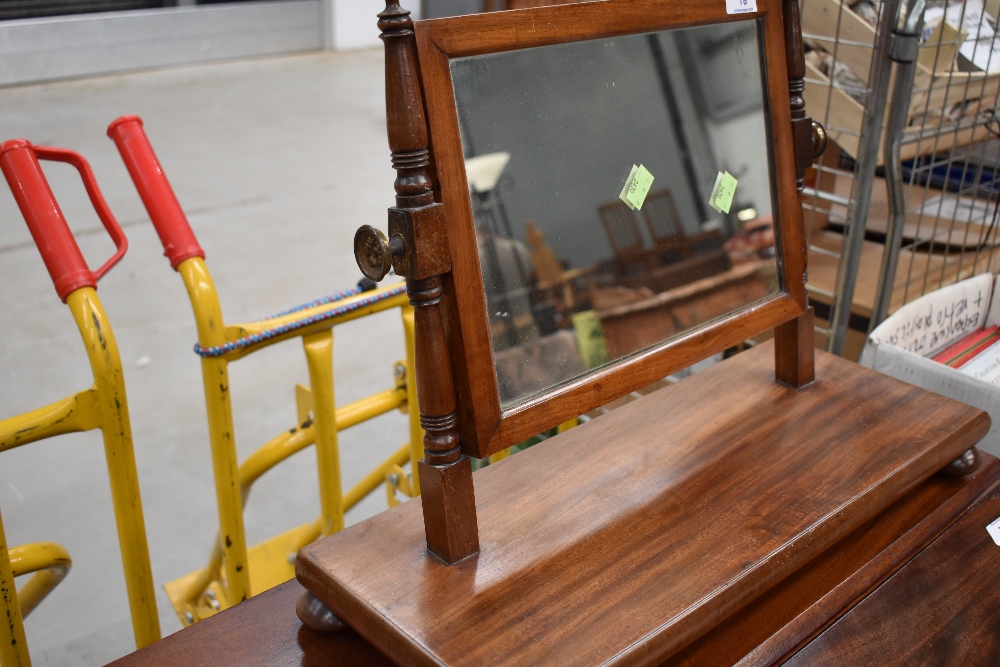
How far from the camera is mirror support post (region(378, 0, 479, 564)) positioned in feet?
2.27

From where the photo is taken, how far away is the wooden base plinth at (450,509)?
794 millimetres

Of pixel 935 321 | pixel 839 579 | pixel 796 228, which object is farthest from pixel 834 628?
pixel 935 321

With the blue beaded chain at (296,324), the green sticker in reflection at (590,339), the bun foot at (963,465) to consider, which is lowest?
the bun foot at (963,465)

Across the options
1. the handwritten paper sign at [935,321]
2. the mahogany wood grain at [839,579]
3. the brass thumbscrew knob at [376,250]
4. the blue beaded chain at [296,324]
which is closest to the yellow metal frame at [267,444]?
the blue beaded chain at [296,324]

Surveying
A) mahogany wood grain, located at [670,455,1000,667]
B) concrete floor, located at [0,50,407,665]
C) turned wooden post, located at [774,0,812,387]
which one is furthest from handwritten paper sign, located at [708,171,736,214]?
concrete floor, located at [0,50,407,665]

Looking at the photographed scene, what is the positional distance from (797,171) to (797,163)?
0.4 inches

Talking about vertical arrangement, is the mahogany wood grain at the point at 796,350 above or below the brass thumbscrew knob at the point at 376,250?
below

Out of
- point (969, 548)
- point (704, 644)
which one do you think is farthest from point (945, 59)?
point (704, 644)

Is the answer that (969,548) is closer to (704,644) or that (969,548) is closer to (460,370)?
(704,644)

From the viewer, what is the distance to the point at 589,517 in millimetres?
880

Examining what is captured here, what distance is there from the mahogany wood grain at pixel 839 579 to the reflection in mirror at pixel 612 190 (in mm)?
265

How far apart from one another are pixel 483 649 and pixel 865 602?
40 centimetres

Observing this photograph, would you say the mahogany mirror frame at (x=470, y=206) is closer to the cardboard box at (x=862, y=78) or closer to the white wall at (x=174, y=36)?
the cardboard box at (x=862, y=78)

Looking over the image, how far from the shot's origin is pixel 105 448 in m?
1.09
